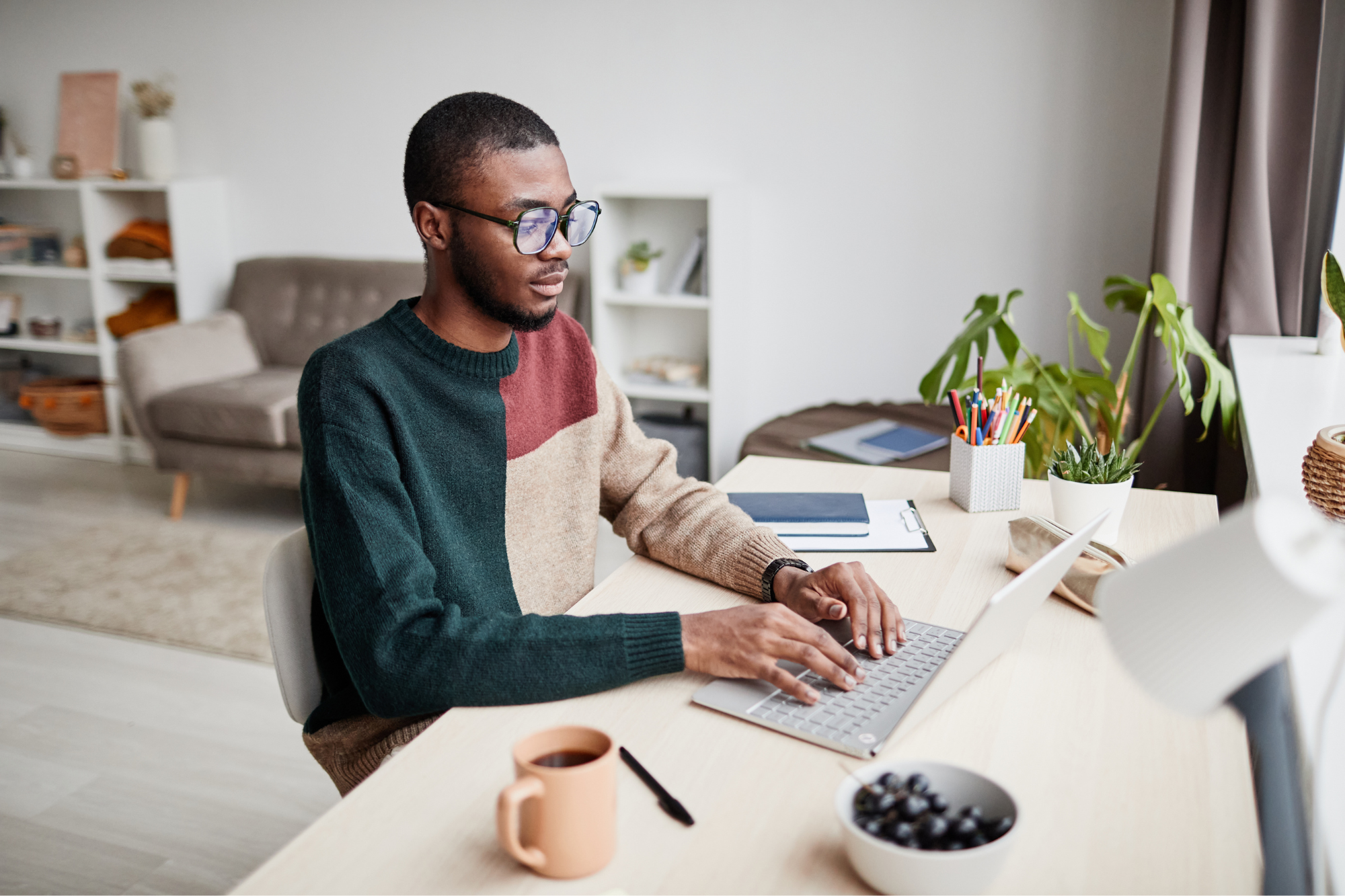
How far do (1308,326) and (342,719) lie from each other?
8.62 ft

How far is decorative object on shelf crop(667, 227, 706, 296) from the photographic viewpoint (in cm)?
350

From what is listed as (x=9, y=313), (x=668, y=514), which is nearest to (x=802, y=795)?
(x=668, y=514)

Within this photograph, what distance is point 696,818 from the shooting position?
803 millimetres

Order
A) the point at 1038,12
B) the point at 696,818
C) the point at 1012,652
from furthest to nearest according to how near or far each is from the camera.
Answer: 1. the point at 1038,12
2. the point at 1012,652
3. the point at 696,818

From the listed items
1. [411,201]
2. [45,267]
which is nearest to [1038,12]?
[411,201]

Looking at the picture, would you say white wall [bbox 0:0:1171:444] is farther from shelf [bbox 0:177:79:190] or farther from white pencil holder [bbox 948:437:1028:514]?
white pencil holder [bbox 948:437:1028:514]

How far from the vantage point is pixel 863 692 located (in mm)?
982

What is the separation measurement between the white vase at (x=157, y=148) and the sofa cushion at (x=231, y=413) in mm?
1081

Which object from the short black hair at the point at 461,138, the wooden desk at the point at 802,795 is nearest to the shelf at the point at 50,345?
the short black hair at the point at 461,138

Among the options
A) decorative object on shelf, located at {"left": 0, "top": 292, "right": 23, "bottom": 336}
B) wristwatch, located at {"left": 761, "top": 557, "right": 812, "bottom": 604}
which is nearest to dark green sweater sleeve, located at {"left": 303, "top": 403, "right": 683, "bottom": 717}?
wristwatch, located at {"left": 761, "top": 557, "right": 812, "bottom": 604}

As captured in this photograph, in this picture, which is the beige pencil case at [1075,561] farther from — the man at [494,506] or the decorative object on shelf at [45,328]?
the decorative object on shelf at [45,328]

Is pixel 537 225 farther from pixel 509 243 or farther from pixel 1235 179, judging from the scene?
pixel 1235 179

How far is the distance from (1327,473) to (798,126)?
2427 millimetres

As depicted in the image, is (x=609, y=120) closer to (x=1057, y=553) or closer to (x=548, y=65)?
(x=548, y=65)
